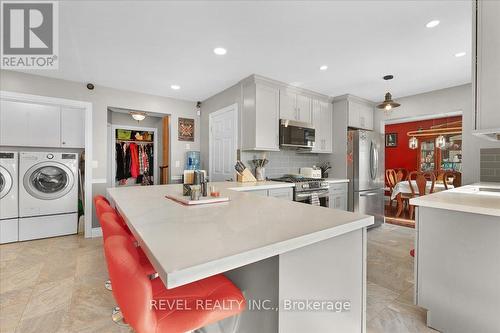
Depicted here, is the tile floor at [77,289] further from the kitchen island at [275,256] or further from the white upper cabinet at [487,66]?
the white upper cabinet at [487,66]

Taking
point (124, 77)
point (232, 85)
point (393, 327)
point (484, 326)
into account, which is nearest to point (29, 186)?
point (124, 77)

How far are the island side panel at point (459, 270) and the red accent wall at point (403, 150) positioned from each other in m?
6.52

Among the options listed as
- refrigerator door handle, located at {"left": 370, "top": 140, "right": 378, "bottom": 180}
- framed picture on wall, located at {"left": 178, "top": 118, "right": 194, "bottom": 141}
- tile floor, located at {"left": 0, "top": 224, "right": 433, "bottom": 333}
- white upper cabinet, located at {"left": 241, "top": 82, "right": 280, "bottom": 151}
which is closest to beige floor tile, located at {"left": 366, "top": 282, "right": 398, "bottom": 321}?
tile floor, located at {"left": 0, "top": 224, "right": 433, "bottom": 333}

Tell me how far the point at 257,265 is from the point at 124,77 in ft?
11.1

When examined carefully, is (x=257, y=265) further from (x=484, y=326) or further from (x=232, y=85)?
(x=232, y=85)

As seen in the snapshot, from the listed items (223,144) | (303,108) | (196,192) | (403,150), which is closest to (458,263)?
(196,192)

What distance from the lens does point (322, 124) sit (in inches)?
169

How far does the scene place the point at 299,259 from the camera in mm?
886

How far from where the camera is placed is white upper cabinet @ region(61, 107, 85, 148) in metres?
3.65

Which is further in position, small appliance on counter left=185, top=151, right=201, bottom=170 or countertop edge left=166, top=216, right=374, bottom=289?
small appliance on counter left=185, top=151, right=201, bottom=170

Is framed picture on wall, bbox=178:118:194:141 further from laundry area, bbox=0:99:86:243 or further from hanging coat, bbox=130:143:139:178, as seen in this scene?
hanging coat, bbox=130:143:139:178

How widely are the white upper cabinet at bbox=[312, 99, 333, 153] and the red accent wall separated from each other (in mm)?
4191

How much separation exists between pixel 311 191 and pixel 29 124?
14.0 feet

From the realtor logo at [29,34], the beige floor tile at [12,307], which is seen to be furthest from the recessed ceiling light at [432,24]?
the beige floor tile at [12,307]
